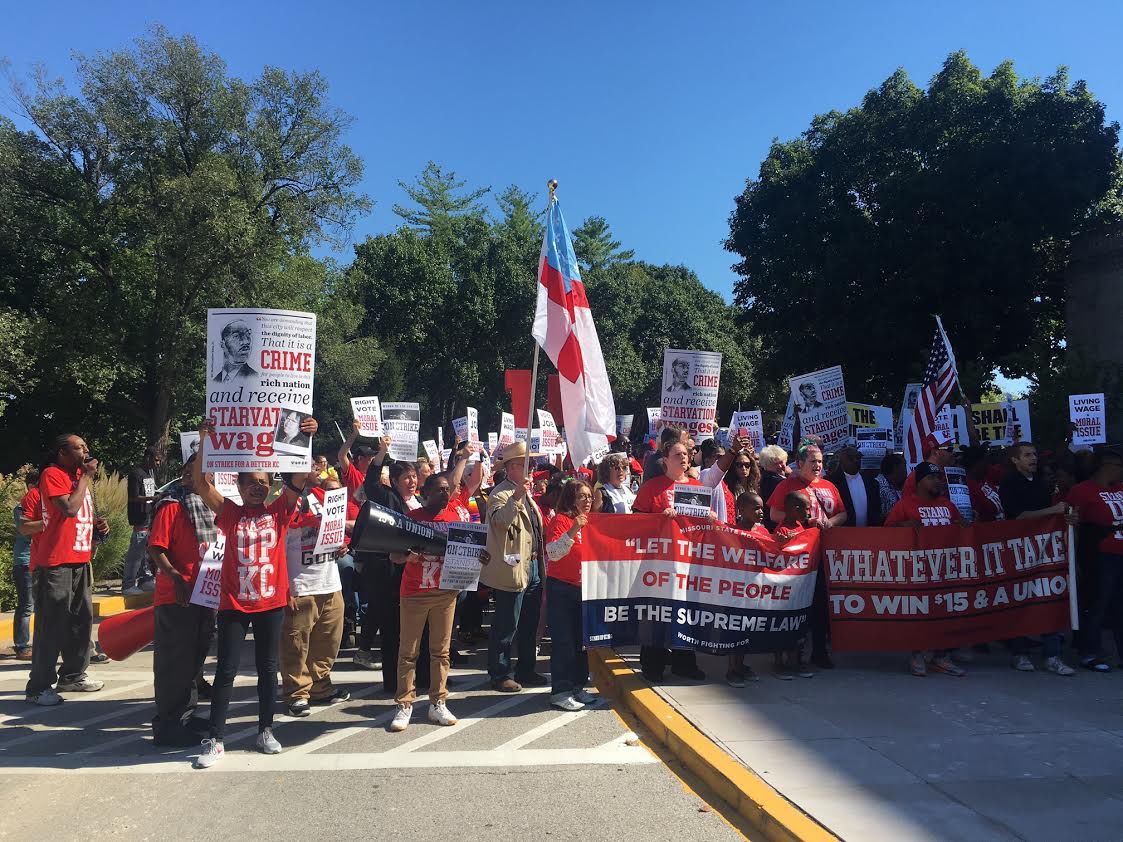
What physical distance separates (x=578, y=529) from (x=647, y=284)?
4555 centimetres

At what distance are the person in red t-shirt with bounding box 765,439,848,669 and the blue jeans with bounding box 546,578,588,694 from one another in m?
2.02

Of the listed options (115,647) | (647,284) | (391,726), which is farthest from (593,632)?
(647,284)

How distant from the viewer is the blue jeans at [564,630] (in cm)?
703

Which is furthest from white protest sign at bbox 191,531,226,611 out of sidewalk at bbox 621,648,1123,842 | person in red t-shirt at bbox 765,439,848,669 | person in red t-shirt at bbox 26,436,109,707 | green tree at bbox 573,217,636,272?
green tree at bbox 573,217,636,272

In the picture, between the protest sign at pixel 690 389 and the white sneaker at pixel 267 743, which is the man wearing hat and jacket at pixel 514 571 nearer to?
the white sneaker at pixel 267 743

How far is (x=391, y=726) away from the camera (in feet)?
21.4

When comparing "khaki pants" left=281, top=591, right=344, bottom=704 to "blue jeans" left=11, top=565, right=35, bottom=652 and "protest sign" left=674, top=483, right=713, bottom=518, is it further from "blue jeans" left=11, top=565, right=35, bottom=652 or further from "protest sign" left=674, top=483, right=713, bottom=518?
"blue jeans" left=11, top=565, right=35, bottom=652

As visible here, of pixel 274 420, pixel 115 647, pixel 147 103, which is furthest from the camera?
pixel 147 103

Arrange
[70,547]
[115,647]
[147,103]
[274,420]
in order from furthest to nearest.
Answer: [147,103]
[70,547]
[115,647]
[274,420]

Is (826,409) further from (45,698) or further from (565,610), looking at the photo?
(45,698)

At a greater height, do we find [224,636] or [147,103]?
[147,103]

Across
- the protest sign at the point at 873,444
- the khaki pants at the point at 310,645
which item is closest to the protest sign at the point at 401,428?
the khaki pants at the point at 310,645

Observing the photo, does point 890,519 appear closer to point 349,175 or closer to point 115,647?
point 115,647

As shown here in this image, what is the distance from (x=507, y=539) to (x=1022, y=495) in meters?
4.71
